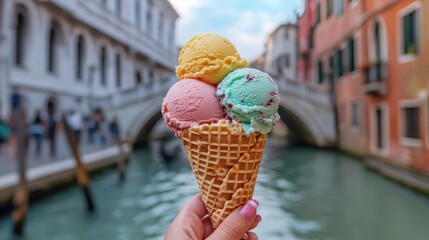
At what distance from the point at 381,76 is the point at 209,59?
6076 millimetres

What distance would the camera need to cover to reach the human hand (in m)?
0.77

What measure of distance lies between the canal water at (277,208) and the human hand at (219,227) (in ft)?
9.24

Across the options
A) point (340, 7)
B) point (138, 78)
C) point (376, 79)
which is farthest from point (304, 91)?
point (138, 78)

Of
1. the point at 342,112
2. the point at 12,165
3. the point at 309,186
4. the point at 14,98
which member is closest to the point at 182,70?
the point at 12,165

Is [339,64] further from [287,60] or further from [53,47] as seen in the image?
[287,60]

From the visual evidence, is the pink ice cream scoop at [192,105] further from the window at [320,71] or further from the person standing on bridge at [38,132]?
the window at [320,71]

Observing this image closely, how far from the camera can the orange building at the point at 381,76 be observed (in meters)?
5.00

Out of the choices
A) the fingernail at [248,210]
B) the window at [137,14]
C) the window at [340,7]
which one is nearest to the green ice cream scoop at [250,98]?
the fingernail at [248,210]

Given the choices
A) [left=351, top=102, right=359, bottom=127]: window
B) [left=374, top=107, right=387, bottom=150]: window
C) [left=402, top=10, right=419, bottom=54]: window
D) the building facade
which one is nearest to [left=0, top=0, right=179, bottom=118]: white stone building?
[left=351, top=102, right=359, bottom=127]: window

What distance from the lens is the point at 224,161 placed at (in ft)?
2.80

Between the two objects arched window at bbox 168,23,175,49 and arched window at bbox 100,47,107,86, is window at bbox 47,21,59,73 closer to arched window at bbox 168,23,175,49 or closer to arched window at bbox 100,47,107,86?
arched window at bbox 100,47,107,86

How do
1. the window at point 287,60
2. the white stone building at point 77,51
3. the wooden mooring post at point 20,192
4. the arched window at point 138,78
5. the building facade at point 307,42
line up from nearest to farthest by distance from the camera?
the wooden mooring post at point 20,192 < the white stone building at point 77,51 < the building facade at point 307,42 < the arched window at point 138,78 < the window at point 287,60

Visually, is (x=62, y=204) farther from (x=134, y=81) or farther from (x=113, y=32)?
(x=134, y=81)

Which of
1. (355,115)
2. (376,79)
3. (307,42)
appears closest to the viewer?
(376,79)
